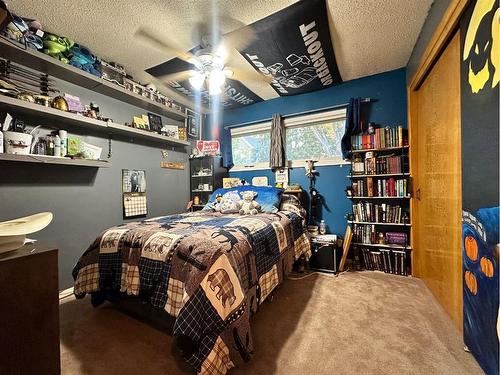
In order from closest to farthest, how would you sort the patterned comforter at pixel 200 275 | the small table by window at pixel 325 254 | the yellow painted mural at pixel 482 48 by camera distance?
the yellow painted mural at pixel 482 48
the patterned comforter at pixel 200 275
the small table by window at pixel 325 254

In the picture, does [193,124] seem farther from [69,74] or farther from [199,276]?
[199,276]

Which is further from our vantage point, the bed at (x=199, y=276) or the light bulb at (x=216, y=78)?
the light bulb at (x=216, y=78)

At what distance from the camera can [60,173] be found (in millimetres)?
2285

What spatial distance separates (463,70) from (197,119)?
12.1 ft

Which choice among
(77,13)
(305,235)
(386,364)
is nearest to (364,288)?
(305,235)

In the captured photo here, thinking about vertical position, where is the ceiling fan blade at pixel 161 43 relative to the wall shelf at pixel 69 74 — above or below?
above

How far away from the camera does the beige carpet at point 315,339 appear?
1277 mm

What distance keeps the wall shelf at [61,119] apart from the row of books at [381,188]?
2876 mm

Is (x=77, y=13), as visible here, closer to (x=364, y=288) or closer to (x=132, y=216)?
Result: (x=132, y=216)

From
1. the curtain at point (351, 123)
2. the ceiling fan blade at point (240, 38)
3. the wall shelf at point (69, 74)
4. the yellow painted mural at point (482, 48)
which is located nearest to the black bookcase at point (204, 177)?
the wall shelf at point (69, 74)

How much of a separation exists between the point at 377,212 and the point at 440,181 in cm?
96

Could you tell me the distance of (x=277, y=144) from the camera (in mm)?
3428

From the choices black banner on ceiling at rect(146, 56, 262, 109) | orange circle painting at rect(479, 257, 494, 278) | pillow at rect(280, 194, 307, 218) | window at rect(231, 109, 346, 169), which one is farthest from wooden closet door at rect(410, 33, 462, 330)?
black banner on ceiling at rect(146, 56, 262, 109)

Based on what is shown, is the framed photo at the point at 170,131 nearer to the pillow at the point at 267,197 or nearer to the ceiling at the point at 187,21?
the ceiling at the point at 187,21
